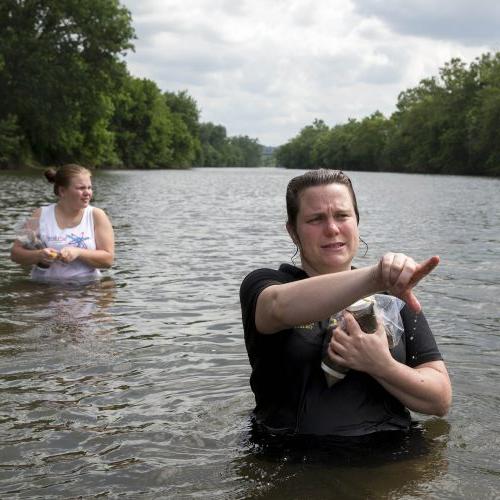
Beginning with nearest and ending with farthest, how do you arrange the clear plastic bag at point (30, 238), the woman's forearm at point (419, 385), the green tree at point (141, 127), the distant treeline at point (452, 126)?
the woman's forearm at point (419, 385), the clear plastic bag at point (30, 238), the distant treeline at point (452, 126), the green tree at point (141, 127)

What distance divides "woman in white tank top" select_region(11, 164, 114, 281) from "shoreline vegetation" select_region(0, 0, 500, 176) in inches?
1794

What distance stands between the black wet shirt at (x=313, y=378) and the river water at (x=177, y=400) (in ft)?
0.61

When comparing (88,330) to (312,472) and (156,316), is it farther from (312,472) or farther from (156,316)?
(312,472)

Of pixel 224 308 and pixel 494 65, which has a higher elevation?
pixel 494 65

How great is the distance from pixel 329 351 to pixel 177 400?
2.13 m

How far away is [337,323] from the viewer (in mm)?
3531

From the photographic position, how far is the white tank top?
8.94 meters

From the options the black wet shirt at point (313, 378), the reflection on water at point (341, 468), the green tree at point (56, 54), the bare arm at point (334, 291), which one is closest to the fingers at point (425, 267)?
the bare arm at point (334, 291)

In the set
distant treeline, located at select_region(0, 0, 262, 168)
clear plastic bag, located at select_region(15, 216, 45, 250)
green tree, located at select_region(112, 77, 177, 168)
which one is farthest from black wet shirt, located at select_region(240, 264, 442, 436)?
green tree, located at select_region(112, 77, 177, 168)

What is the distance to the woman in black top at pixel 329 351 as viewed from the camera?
11.0 feet

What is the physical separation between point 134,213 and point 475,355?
1734 centimetres

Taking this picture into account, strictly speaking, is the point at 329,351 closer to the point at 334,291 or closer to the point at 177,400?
the point at 334,291

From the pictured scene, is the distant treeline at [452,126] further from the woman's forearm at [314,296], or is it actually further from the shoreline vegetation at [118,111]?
the woman's forearm at [314,296]

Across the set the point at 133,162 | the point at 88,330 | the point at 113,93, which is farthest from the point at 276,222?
the point at 133,162
